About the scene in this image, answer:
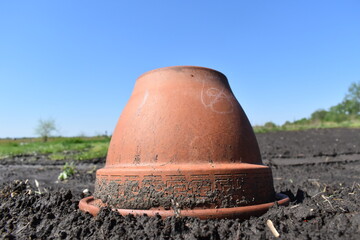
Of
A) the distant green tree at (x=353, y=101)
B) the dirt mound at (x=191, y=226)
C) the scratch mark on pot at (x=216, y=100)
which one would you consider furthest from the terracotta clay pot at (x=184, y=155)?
the distant green tree at (x=353, y=101)

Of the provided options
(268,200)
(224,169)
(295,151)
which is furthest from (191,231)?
(295,151)

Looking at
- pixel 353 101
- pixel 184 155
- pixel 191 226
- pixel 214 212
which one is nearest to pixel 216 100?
pixel 184 155

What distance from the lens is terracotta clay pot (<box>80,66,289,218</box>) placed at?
2.50 meters

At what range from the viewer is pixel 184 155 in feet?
8.72

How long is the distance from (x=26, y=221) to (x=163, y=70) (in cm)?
208

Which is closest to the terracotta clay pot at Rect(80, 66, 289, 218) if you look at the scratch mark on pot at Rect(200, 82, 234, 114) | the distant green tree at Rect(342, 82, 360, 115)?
the scratch mark on pot at Rect(200, 82, 234, 114)

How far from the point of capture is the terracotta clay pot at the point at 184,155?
2.50 m

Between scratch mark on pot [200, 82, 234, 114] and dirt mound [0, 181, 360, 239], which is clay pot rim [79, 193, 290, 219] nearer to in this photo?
dirt mound [0, 181, 360, 239]

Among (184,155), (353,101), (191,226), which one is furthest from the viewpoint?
(353,101)

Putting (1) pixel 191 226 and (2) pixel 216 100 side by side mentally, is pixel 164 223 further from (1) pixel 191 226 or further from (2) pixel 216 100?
(2) pixel 216 100

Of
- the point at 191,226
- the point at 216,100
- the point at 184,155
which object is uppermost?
the point at 216,100

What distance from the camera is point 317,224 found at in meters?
2.29

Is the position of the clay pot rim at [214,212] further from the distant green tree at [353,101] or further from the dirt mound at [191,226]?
the distant green tree at [353,101]

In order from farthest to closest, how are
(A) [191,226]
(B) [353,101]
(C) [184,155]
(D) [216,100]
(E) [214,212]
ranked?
(B) [353,101] < (D) [216,100] < (C) [184,155] < (E) [214,212] < (A) [191,226]
